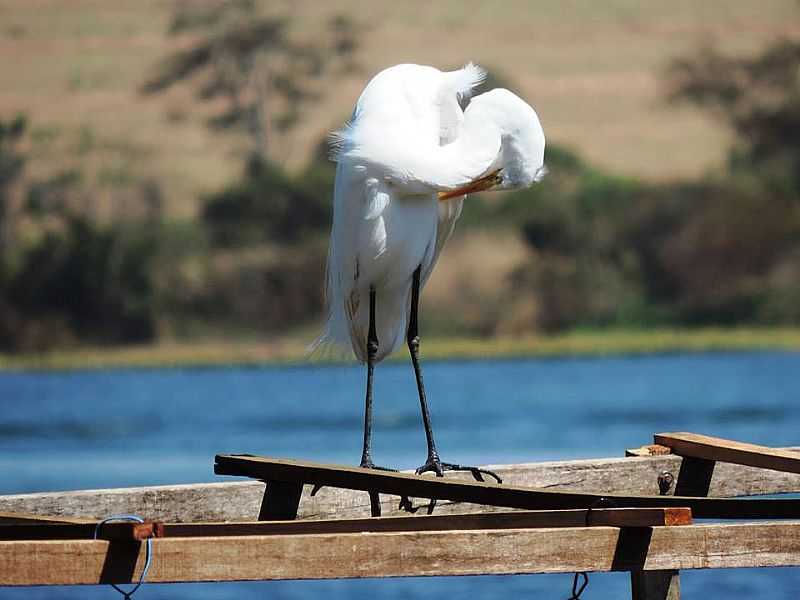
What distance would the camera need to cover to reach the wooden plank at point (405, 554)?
10.3 ft

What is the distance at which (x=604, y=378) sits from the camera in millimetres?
22891

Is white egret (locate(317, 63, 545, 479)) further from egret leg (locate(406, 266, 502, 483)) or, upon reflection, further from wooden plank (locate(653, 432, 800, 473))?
wooden plank (locate(653, 432, 800, 473))

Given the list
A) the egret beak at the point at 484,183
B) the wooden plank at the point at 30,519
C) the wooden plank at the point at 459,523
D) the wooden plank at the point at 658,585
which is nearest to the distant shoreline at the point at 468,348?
the egret beak at the point at 484,183

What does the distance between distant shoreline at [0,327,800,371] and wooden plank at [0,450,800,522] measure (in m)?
24.6

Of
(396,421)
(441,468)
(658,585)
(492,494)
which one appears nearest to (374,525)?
(492,494)

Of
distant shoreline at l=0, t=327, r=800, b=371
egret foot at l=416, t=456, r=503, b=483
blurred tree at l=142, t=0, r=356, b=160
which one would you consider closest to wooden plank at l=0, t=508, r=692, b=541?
egret foot at l=416, t=456, r=503, b=483

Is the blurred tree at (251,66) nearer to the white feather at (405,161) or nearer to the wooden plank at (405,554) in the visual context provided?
the white feather at (405,161)

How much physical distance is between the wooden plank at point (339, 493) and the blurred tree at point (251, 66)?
117 feet

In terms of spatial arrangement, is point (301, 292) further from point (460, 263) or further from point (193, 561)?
point (193, 561)

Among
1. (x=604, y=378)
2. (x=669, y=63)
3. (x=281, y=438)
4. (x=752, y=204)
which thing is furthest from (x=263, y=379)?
(x=669, y=63)

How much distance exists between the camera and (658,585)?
4.12 m

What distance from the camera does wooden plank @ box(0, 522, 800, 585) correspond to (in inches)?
124

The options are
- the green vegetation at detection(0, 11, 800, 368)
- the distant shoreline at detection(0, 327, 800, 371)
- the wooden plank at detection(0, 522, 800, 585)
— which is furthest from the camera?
the green vegetation at detection(0, 11, 800, 368)

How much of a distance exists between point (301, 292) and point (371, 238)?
2788 centimetres
